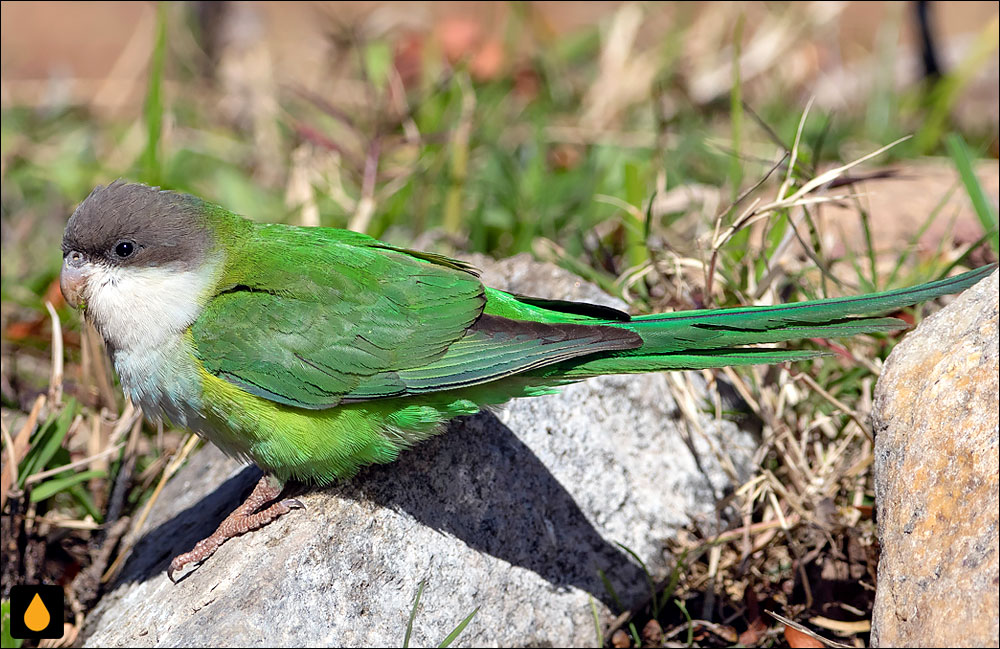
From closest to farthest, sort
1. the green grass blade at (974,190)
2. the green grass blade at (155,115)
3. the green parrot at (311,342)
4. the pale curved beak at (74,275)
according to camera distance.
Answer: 1. the green parrot at (311,342)
2. the pale curved beak at (74,275)
3. the green grass blade at (974,190)
4. the green grass blade at (155,115)

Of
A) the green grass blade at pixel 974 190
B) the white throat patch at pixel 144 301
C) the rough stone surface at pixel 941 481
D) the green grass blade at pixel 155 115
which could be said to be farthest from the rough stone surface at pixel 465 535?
the green grass blade at pixel 155 115

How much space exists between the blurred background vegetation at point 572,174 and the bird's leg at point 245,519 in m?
0.59

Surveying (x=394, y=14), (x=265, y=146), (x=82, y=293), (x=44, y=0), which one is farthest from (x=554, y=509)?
(x=44, y=0)

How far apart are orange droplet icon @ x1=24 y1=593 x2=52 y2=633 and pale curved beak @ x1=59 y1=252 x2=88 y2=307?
3.25 feet

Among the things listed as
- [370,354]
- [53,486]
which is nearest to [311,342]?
[370,354]

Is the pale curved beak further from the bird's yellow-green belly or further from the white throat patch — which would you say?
the bird's yellow-green belly

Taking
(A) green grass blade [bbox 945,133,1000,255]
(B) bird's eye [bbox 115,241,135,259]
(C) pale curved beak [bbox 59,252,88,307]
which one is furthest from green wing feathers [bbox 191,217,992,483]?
(A) green grass blade [bbox 945,133,1000,255]

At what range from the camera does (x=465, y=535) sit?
2965 millimetres

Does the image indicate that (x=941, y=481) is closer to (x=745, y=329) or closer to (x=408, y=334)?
(x=745, y=329)

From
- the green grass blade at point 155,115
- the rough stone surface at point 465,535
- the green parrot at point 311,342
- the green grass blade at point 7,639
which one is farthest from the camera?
the green grass blade at point 155,115

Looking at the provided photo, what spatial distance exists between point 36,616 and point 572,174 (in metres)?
3.20

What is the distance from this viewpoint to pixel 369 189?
4707 mm

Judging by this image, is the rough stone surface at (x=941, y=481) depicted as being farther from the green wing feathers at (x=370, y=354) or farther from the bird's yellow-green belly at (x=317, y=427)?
the bird's yellow-green belly at (x=317, y=427)

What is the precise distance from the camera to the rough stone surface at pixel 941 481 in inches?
81.7
